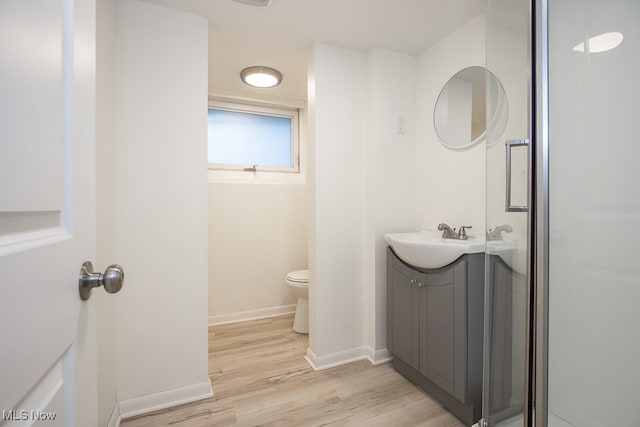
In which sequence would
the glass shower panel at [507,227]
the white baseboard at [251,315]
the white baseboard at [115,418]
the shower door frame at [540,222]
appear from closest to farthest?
the shower door frame at [540,222], the glass shower panel at [507,227], the white baseboard at [115,418], the white baseboard at [251,315]

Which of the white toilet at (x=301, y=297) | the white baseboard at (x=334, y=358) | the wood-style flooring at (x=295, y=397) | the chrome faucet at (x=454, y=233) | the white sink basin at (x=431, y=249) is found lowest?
the wood-style flooring at (x=295, y=397)

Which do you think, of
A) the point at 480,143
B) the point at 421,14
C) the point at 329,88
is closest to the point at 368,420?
the point at 480,143

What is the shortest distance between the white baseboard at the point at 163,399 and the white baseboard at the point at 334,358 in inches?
26.2

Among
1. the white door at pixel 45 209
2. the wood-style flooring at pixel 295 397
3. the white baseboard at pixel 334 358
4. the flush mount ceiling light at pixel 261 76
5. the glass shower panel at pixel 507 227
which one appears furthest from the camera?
the flush mount ceiling light at pixel 261 76

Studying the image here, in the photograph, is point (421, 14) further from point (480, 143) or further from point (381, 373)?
point (381, 373)

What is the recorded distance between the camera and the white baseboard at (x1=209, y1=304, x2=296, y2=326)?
2.65 meters

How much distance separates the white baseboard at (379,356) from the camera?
1956 mm

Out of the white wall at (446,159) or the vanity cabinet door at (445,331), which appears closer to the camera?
the vanity cabinet door at (445,331)

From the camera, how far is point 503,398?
3.65 ft

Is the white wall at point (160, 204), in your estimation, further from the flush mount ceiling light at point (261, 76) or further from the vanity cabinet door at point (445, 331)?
the vanity cabinet door at point (445, 331)

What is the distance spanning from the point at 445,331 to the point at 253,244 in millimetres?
1935

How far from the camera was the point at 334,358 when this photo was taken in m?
1.94

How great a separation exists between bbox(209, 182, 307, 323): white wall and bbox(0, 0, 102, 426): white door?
217 cm

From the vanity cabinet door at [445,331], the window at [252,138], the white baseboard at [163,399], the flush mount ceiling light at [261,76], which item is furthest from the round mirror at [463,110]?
the white baseboard at [163,399]
